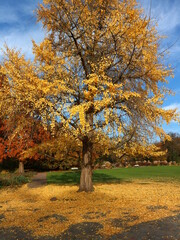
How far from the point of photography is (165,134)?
10.2 metres

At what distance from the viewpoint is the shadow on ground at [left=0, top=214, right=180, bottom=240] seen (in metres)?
5.33

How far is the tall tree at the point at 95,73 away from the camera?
9.24 metres

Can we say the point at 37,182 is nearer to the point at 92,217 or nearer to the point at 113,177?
the point at 113,177

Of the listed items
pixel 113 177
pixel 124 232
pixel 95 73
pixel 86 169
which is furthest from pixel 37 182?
pixel 124 232

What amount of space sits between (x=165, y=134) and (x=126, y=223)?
15.7ft

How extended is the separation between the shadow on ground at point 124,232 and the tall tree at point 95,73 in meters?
3.64

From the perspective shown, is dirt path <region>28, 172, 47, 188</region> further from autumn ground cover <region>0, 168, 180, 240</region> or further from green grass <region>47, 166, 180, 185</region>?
autumn ground cover <region>0, 168, 180, 240</region>

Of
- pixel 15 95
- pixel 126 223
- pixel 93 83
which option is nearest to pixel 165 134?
pixel 93 83

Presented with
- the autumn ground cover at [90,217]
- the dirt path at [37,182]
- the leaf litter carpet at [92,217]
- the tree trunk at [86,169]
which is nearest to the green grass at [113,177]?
the dirt path at [37,182]

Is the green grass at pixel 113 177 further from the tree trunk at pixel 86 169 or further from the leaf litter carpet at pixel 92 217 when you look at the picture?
the leaf litter carpet at pixel 92 217

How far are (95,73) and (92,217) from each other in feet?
16.3

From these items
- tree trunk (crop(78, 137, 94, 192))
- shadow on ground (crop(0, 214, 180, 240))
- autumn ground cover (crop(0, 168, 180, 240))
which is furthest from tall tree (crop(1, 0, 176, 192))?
shadow on ground (crop(0, 214, 180, 240))

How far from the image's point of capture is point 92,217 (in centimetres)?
716

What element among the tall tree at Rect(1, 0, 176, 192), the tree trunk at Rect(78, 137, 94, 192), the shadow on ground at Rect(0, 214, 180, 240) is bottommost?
the shadow on ground at Rect(0, 214, 180, 240)
